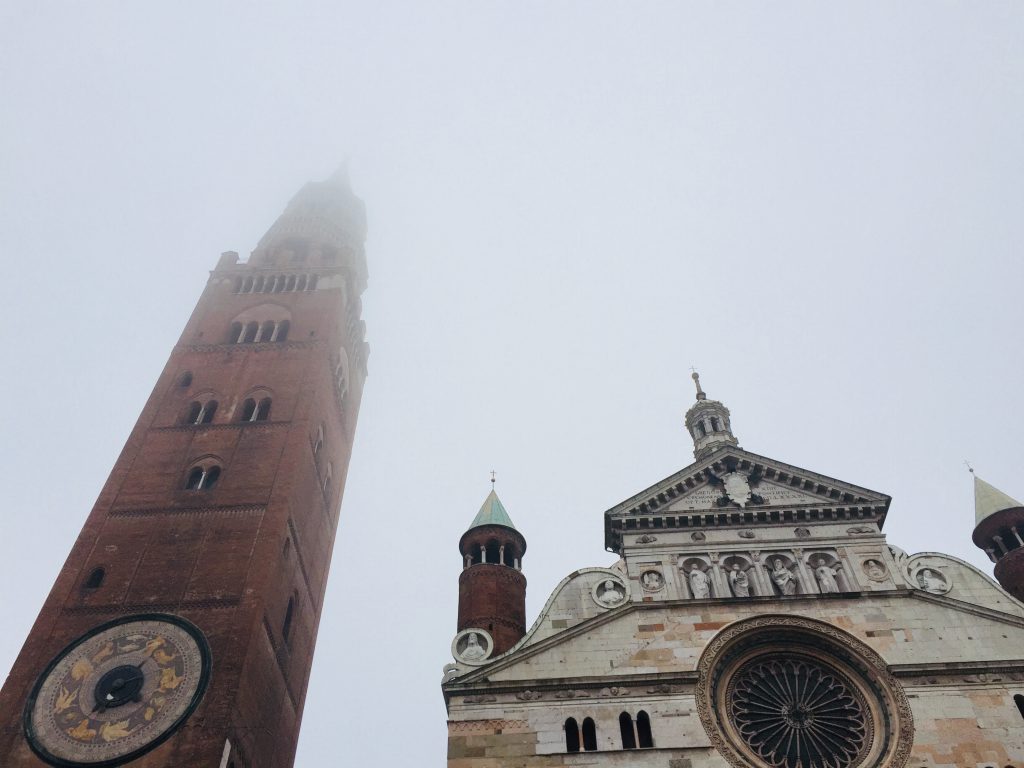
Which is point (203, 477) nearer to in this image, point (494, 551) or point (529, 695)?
point (494, 551)

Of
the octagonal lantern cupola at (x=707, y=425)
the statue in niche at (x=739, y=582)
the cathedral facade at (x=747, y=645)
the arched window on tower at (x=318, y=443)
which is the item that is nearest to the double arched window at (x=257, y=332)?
the arched window on tower at (x=318, y=443)

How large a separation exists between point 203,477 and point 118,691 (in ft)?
29.6

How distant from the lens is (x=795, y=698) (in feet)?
71.1

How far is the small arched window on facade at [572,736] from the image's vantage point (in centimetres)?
2019

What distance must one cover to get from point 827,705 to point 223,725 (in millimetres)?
15055

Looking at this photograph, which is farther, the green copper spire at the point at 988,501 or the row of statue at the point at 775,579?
the green copper spire at the point at 988,501

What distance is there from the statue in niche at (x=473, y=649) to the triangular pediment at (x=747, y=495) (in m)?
5.44

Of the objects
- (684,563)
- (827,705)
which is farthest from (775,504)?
(827,705)

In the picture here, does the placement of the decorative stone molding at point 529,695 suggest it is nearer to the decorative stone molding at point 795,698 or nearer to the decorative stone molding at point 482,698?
the decorative stone molding at point 482,698

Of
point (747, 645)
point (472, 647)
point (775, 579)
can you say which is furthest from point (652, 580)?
point (472, 647)

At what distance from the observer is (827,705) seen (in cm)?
2156

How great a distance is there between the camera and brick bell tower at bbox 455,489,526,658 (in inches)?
958

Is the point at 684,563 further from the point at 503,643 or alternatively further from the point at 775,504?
the point at 503,643

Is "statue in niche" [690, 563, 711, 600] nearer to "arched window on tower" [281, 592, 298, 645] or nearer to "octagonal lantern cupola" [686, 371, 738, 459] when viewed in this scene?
"octagonal lantern cupola" [686, 371, 738, 459]
